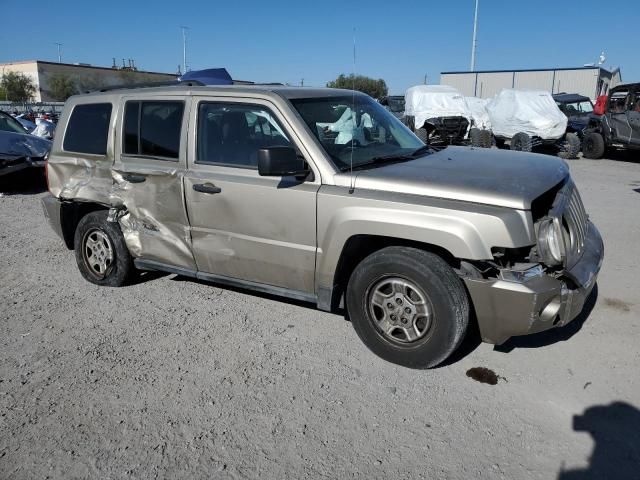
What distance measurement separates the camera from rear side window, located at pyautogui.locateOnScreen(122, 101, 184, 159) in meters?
4.45

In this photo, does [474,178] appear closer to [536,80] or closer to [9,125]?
[9,125]

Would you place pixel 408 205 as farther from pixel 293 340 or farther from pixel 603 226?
pixel 603 226

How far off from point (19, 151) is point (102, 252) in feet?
22.1

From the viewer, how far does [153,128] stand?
462 cm

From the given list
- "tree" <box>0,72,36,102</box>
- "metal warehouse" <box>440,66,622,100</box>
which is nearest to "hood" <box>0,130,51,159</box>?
"metal warehouse" <box>440,66,622,100</box>

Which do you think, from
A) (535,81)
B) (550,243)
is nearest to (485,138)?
(550,243)

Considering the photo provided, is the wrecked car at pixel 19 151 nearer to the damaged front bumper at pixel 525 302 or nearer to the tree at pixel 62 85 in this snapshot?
the damaged front bumper at pixel 525 302

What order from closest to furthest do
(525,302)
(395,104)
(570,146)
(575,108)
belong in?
(525,302), (570,146), (575,108), (395,104)

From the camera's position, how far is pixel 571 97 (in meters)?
20.8

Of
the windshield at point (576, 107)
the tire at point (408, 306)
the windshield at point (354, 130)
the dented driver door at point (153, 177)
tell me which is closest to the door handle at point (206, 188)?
the dented driver door at point (153, 177)

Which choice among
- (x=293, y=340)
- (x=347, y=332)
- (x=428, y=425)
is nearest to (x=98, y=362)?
(x=293, y=340)

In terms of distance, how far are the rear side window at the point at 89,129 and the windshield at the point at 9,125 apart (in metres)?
7.12

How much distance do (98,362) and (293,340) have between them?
1439 mm

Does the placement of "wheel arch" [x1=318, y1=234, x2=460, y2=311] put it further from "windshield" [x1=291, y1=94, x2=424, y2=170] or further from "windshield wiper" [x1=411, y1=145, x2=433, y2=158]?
"windshield wiper" [x1=411, y1=145, x2=433, y2=158]
